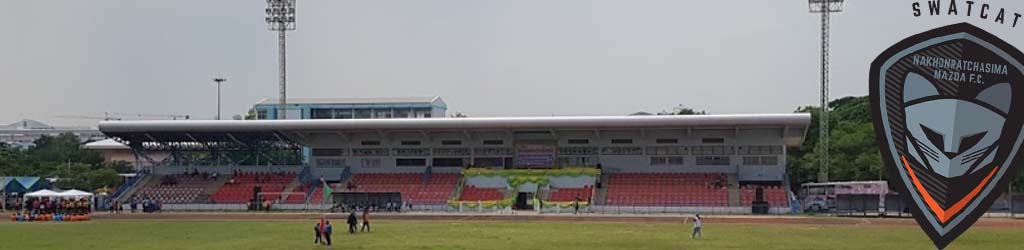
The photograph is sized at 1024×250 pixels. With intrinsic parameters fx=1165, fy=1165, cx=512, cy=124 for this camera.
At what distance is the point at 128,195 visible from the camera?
83.0m

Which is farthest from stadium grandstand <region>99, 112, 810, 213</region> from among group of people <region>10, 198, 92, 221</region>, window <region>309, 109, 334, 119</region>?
window <region>309, 109, 334, 119</region>

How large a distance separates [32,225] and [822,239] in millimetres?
37882

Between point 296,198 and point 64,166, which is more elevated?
point 64,166

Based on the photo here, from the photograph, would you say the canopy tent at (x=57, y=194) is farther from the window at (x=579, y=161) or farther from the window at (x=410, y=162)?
the window at (x=579, y=161)

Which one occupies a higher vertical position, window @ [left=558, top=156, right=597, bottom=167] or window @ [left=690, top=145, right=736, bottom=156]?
window @ [left=690, top=145, right=736, bottom=156]

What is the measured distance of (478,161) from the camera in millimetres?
84000

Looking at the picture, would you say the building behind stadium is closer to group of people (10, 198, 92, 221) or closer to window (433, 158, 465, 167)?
window (433, 158, 465, 167)

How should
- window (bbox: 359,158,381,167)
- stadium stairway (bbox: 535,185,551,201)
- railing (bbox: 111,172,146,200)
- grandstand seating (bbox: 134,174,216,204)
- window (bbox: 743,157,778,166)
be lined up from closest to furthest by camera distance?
stadium stairway (bbox: 535,185,551,201), window (bbox: 743,157,778,166), grandstand seating (bbox: 134,174,216,204), railing (bbox: 111,172,146,200), window (bbox: 359,158,381,167)

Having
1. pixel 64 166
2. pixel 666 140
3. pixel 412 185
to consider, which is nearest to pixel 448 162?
pixel 412 185

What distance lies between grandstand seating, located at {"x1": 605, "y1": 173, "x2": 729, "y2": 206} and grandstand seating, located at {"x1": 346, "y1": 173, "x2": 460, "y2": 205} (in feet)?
36.8

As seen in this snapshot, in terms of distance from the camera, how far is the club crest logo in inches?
904

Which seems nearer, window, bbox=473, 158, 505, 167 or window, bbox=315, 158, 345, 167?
window, bbox=473, 158, 505, 167

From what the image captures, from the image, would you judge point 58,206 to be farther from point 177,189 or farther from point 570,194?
point 570,194

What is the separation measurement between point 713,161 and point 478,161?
16710 millimetres
